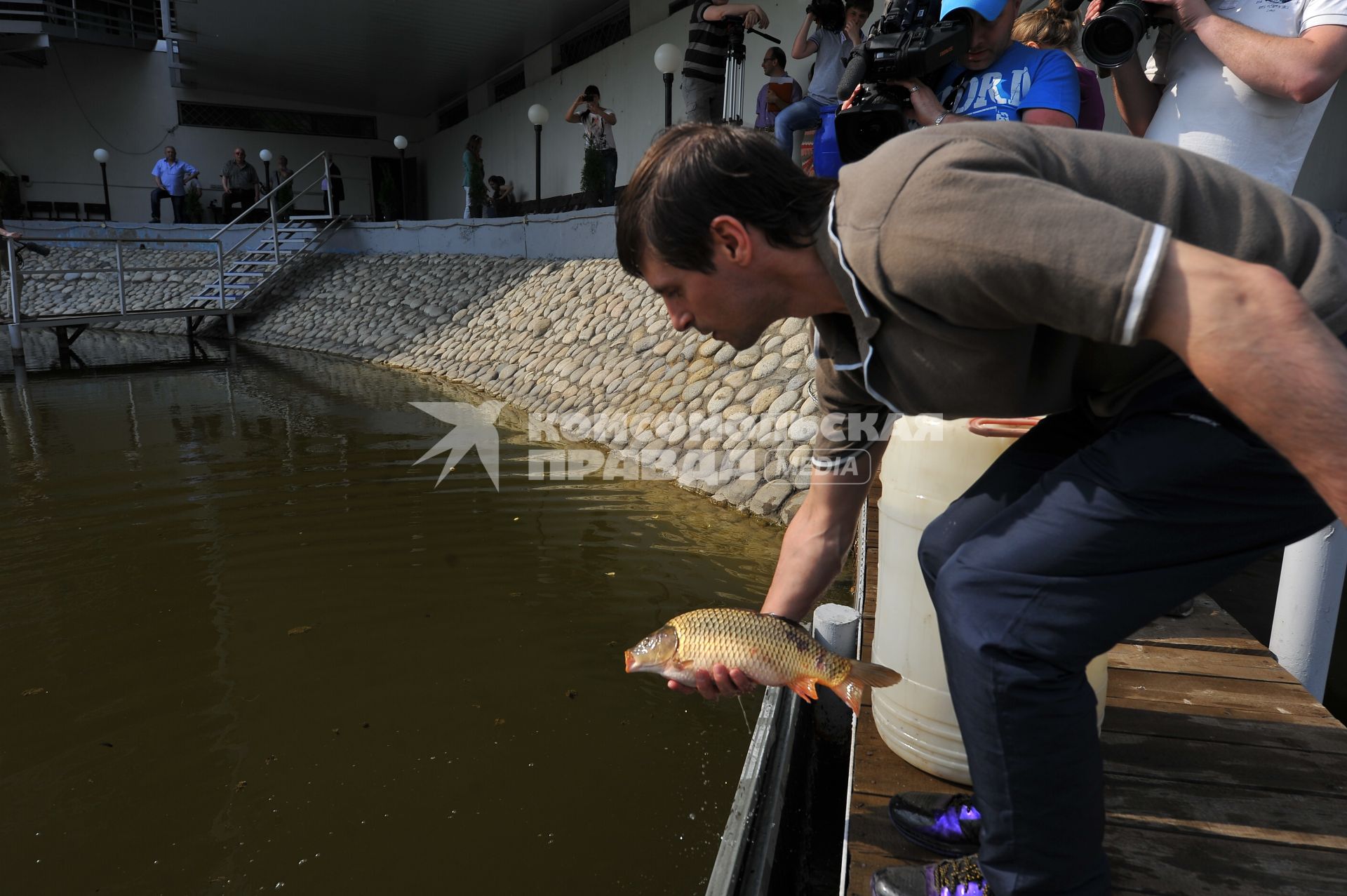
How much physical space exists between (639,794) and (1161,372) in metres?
2.23

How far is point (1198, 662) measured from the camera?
2.45m

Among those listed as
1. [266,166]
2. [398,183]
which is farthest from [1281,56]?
[398,183]

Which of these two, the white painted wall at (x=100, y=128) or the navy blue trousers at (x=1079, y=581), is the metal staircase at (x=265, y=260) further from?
the navy blue trousers at (x=1079, y=581)

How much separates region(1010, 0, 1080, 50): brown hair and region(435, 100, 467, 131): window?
21.1 m

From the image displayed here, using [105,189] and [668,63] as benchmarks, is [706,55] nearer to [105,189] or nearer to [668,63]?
[668,63]

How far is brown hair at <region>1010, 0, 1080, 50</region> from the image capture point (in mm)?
3350

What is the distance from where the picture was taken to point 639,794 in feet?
9.48

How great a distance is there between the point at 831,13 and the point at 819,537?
484 cm

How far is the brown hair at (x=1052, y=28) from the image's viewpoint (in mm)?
3350

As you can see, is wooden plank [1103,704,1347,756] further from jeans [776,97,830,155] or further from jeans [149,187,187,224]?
jeans [149,187,187,224]

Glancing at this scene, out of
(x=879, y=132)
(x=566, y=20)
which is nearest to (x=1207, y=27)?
(x=879, y=132)

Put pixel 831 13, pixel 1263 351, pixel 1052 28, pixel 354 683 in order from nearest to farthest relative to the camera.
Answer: pixel 1263 351 < pixel 1052 28 < pixel 354 683 < pixel 831 13

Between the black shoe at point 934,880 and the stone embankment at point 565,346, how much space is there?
12.7ft

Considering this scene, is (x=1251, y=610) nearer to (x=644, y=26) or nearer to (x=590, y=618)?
(x=590, y=618)
